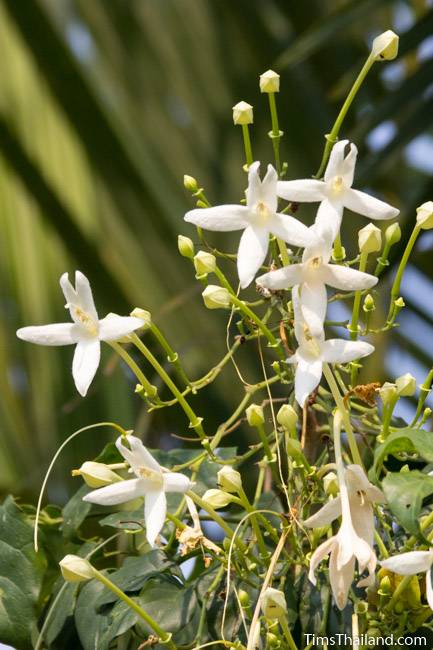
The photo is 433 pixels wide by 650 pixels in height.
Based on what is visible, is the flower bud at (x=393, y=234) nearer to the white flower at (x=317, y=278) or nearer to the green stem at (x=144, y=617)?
the white flower at (x=317, y=278)

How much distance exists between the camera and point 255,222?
0.49 m

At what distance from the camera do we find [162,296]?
189 cm

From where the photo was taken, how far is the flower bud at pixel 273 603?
1.51ft

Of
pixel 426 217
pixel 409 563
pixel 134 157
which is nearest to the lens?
pixel 409 563

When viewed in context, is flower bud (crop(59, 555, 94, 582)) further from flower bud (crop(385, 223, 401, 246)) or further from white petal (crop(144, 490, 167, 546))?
flower bud (crop(385, 223, 401, 246))

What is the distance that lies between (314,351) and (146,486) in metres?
0.10

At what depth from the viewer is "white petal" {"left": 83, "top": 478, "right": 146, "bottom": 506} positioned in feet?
1.60

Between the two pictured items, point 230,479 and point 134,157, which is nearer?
point 230,479

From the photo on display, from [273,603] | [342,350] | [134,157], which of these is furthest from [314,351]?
[134,157]

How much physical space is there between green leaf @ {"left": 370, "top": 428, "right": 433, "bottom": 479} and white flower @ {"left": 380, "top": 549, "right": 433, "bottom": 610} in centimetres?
5

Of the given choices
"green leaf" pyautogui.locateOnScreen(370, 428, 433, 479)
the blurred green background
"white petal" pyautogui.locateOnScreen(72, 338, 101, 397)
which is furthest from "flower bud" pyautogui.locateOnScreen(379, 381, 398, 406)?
the blurred green background

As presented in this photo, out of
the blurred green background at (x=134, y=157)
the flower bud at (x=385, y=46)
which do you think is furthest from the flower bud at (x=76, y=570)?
the blurred green background at (x=134, y=157)

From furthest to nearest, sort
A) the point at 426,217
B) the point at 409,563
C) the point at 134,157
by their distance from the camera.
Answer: the point at 134,157, the point at 426,217, the point at 409,563

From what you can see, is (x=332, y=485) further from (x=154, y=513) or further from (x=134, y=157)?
(x=134, y=157)
